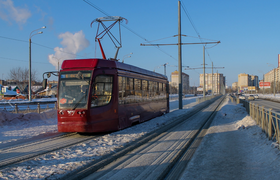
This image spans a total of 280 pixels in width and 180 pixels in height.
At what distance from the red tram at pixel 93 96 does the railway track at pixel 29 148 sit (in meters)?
0.57

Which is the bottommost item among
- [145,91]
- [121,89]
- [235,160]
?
[235,160]

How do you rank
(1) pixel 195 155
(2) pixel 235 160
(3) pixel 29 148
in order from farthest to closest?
(3) pixel 29 148 < (1) pixel 195 155 < (2) pixel 235 160

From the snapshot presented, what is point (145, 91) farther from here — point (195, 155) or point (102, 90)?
point (195, 155)

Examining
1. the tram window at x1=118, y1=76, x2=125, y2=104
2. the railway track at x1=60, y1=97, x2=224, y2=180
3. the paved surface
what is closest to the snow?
the paved surface

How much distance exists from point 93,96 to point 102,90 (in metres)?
0.54

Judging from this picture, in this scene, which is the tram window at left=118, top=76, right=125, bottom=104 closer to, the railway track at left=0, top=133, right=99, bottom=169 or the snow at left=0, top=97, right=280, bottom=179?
the snow at left=0, top=97, right=280, bottom=179

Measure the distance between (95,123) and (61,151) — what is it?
2.36 metres

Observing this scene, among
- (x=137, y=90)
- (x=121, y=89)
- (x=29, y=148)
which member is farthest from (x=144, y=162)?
(x=137, y=90)

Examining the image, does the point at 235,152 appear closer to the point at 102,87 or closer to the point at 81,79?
the point at 102,87

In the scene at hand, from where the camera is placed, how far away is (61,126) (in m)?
9.51

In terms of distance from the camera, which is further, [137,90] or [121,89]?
[137,90]

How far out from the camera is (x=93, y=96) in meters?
9.50

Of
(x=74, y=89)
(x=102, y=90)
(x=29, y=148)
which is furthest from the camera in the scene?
(x=102, y=90)

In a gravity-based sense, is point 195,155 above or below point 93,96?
below
